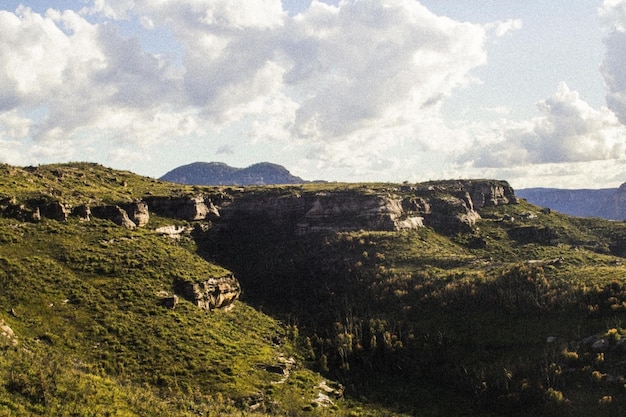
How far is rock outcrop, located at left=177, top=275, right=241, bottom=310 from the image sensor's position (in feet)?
291

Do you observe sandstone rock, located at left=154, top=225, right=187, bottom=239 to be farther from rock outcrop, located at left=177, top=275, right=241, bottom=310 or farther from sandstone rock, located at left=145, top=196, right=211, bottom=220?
rock outcrop, located at left=177, top=275, right=241, bottom=310

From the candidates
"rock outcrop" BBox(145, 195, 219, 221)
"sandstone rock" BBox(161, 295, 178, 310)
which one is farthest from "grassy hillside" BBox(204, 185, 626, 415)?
"sandstone rock" BBox(161, 295, 178, 310)

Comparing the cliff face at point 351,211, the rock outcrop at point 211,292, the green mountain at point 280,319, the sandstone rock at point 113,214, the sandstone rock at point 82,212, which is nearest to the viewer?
the green mountain at point 280,319

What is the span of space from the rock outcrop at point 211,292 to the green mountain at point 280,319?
369 mm

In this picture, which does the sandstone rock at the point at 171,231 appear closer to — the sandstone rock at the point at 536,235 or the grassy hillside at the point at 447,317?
the grassy hillside at the point at 447,317

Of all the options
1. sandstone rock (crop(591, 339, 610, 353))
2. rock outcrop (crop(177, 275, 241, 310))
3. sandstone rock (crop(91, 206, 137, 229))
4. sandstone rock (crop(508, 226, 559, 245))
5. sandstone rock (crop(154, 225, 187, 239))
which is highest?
sandstone rock (crop(91, 206, 137, 229))

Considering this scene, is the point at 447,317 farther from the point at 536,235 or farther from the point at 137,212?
the point at 137,212

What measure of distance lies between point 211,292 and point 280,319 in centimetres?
1853

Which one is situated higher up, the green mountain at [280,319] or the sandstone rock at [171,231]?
the sandstone rock at [171,231]

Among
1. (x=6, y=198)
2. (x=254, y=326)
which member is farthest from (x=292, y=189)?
(x=6, y=198)

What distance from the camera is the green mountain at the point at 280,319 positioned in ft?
194

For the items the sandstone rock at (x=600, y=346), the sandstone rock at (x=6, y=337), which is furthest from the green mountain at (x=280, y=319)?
the sandstone rock at (x=6, y=337)

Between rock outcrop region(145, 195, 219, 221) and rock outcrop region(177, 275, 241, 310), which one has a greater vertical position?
rock outcrop region(145, 195, 219, 221)

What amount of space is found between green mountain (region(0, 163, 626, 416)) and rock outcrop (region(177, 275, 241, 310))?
369 mm
